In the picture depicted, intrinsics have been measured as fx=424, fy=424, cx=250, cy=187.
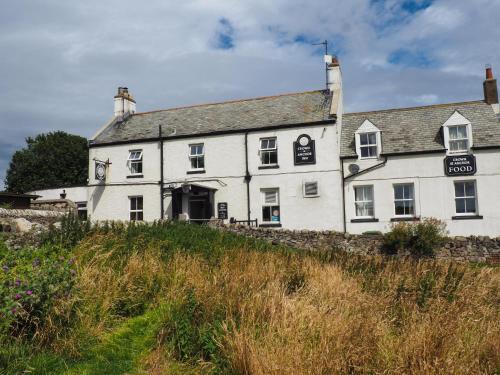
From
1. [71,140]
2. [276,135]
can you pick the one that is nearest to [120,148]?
[276,135]

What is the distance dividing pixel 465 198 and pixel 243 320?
61.1 feet

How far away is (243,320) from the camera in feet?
18.2

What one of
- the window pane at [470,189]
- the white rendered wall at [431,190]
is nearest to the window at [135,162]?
the white rendered wall at [431,190]

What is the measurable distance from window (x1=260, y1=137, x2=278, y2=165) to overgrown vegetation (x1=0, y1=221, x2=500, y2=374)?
15.0 metres

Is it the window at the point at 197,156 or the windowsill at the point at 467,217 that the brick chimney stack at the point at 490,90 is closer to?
the windowsill at the point at 467,217

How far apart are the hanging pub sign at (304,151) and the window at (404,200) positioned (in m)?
4.57

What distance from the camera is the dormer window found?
22.4 meters

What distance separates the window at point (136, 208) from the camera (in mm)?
25555

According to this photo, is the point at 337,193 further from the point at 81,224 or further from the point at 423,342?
the point at 423,342

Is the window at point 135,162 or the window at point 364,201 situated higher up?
the window at point 135,162

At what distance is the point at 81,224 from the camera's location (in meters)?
9.98

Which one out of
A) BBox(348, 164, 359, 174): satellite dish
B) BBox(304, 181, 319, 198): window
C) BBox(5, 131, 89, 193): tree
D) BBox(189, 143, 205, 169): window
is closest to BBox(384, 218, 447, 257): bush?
BBox(348, 164, 359, 174): satellite dish

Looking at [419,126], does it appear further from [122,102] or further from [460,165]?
[122,102]

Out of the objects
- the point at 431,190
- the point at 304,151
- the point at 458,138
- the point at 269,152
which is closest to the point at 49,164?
the point at 269,152
